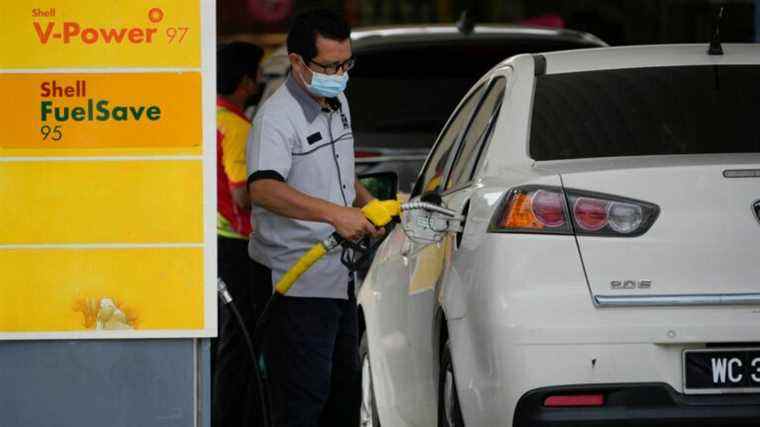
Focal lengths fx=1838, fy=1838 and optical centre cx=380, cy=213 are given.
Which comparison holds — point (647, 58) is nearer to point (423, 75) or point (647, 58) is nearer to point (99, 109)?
point (99, 109)

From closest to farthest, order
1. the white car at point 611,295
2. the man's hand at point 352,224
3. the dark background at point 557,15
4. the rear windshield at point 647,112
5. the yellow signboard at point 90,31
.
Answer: the white car at point 611,295, the yellow signboard at point 90,31, the rear windshield at point 647,112, the man's hand at point 352,224, the dark background at point 557,15

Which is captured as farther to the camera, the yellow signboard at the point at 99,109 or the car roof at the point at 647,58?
the car roof at the point at 647,58

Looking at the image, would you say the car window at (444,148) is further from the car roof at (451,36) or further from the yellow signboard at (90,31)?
the car roof at (451,36)

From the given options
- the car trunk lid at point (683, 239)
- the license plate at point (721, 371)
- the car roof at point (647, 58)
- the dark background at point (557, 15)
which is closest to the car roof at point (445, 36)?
the dark background at point (557, 15)

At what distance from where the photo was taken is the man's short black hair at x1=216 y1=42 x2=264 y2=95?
8.57 meters

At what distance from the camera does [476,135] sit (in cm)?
650

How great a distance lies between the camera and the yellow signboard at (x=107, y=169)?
18.2 feet

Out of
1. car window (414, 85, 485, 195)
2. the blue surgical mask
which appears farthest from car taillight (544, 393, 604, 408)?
the blue surgical mask

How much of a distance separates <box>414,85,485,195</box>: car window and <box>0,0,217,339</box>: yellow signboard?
1.59m

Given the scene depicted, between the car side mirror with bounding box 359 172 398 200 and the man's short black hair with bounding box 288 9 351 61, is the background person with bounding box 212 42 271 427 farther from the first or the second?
the man's short black hair with bounding box 288 9 351 61

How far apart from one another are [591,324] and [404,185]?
157 inches

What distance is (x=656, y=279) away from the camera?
5.29 metres

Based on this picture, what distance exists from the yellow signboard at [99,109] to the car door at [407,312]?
3.91ft

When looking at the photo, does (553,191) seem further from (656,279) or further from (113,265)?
(113,265)
